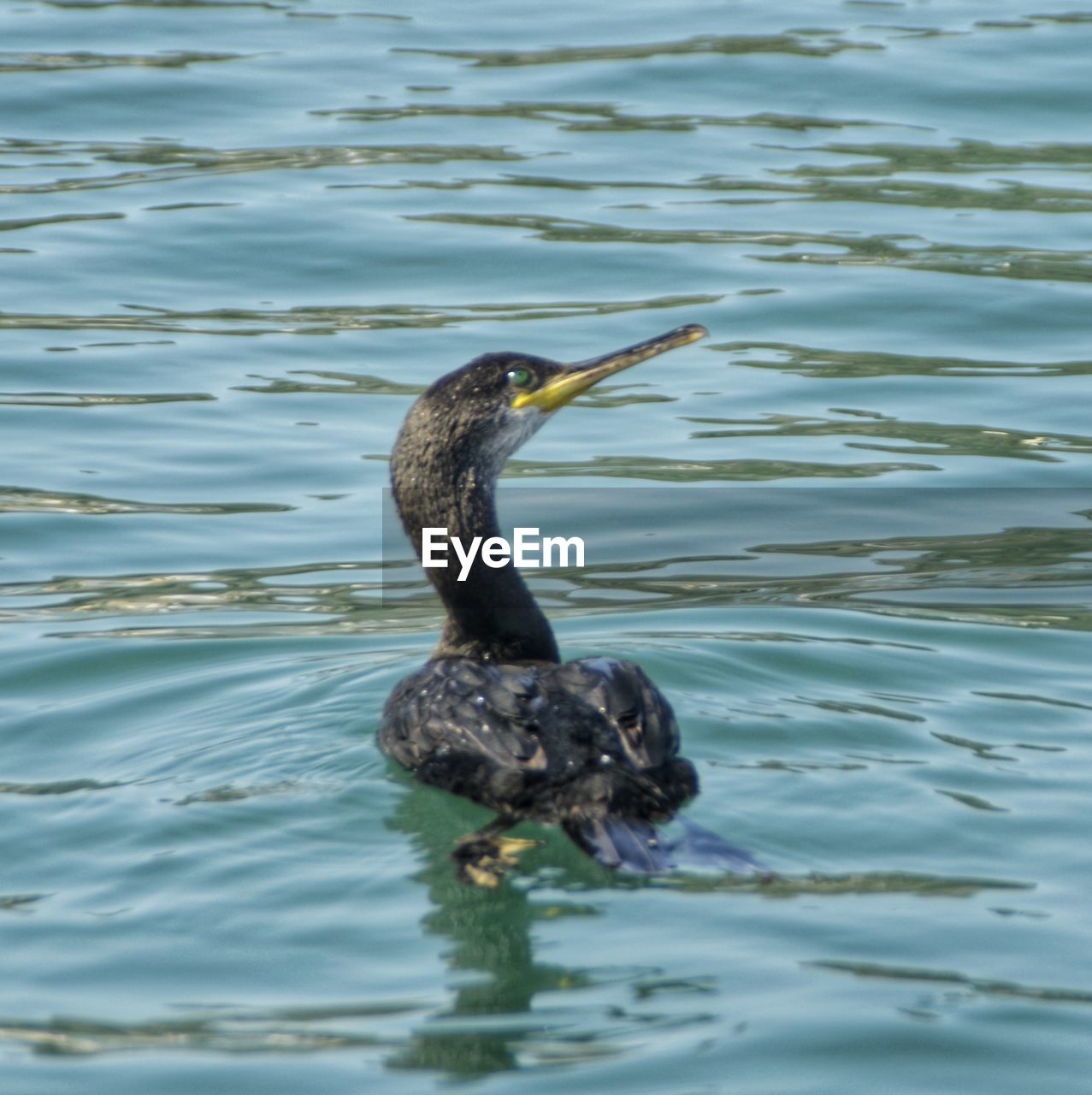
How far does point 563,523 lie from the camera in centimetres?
830

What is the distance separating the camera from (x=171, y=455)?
8.77m

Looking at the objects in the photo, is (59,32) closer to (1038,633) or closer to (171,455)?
(171,455)

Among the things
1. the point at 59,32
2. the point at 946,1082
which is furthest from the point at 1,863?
the point at 59,32

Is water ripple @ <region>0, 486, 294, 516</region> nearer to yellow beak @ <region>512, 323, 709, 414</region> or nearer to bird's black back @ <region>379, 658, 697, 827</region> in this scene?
yellow beak @ <region>512, 323, 709, 414</region>

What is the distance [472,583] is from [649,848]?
1402 millimetres

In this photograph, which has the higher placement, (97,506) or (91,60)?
(91,60)

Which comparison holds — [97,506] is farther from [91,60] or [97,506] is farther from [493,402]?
[91,60]

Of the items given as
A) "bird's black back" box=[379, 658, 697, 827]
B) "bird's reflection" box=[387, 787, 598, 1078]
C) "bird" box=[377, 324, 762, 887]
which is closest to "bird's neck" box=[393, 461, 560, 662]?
"bird" box=[377, 324, 762, 887]

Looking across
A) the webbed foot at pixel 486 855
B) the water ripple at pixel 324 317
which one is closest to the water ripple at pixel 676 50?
the water ripple at pixel 324 317

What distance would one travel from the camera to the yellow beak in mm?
6020

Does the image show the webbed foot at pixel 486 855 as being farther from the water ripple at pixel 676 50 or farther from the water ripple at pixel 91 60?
the water ripple at pixel 91 60

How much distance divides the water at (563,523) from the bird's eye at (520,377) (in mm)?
1078

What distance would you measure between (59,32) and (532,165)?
489cm

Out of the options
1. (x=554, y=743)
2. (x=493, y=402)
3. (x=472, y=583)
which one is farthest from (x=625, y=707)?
(x=493, y=402)
